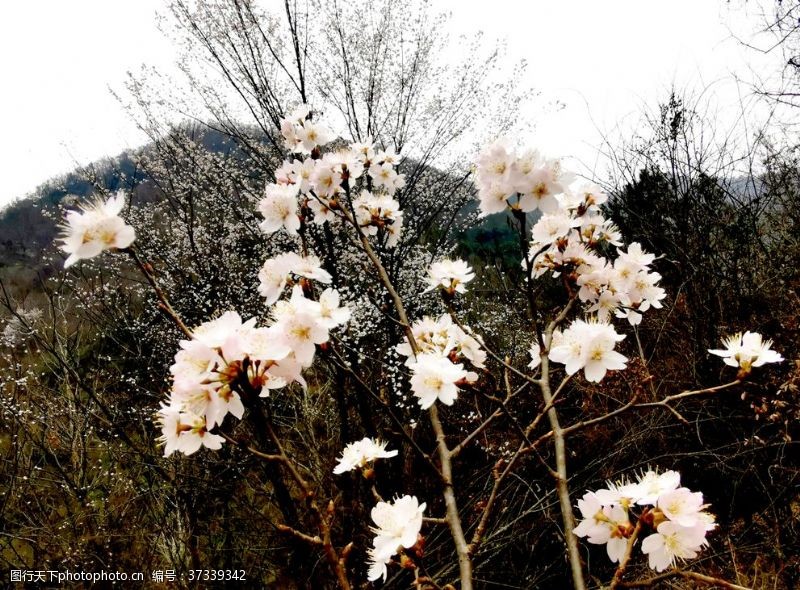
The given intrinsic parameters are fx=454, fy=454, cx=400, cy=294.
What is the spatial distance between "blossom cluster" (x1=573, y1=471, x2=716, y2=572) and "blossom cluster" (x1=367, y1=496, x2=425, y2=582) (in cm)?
35

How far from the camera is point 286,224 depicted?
1554 mm

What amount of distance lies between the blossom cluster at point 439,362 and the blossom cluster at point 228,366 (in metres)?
0.32

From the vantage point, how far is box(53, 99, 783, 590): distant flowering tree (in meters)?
0.88

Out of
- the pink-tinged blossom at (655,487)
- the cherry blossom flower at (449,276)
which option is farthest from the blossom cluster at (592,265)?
the pink-tinged blossom at (655,487)

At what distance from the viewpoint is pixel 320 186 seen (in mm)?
1768

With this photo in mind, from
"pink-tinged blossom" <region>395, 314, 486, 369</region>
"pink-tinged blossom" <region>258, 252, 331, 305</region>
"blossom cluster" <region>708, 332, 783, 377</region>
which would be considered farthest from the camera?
"pink-tinged blossom" <region>395, 314, 486, 369</region>

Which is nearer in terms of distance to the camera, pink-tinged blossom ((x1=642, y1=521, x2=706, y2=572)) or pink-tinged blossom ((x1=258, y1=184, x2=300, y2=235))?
pink-tinged blossom ((x1=642, y1=521, x2=706, y2=572))

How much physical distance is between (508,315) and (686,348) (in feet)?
11.7

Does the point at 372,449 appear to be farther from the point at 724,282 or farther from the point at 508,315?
the point at 508,315

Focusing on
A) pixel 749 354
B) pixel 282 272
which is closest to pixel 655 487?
pixel 749 354

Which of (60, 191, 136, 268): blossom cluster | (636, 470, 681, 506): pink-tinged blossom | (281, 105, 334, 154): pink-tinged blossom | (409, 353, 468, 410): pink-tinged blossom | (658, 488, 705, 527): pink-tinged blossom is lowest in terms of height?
(658, 488, 705, 527): pink-tinged blossom

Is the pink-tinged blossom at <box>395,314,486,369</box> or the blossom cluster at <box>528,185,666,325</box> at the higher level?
the blossom cluster at <box>528,185,666,325</box>

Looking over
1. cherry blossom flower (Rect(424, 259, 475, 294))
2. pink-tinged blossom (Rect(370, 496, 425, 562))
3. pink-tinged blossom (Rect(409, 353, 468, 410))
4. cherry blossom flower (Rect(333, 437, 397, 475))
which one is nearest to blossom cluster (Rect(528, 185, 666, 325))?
cherry blossom flower (Rect(424, 259, 475, 294))

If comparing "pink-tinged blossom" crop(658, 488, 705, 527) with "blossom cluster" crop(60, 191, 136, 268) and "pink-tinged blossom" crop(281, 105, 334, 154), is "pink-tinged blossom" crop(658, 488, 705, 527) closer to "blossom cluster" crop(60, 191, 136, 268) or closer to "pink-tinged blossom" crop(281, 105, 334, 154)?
"blossom cluster" crop(60, 191, 136, 268)
